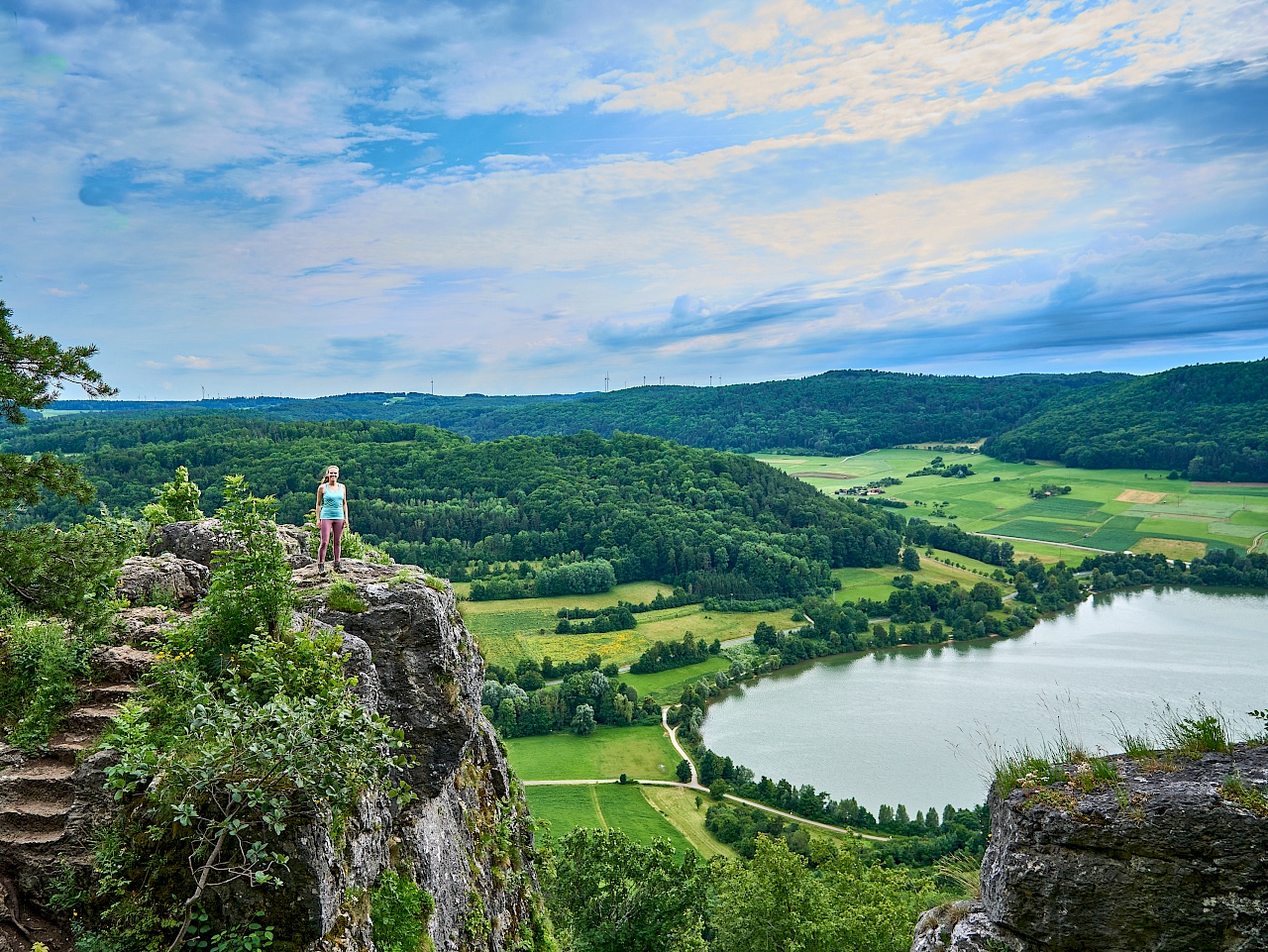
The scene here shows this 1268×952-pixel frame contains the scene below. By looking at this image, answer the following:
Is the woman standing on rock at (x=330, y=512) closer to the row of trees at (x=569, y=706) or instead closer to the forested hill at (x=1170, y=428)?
the row of trees at (x=569, y=706)

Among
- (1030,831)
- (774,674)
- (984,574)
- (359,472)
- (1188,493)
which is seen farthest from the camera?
(1188,493)

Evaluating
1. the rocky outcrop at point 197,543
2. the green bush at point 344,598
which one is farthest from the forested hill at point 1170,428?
the green bush at point 344,598

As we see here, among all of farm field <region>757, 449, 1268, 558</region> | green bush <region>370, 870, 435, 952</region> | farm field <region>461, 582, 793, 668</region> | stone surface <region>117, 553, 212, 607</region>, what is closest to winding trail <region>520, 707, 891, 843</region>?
farm field <region>461, 582, 793, 668</region>

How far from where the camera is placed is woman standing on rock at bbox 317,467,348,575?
10.6 meters

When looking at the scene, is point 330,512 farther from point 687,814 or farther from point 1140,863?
point 687,814

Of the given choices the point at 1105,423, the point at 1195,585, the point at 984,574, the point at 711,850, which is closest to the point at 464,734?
the point at 711,850

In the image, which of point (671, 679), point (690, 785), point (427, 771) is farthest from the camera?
point (671, 679)

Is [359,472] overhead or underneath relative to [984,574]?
overhead

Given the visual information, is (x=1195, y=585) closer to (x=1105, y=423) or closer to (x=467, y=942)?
(x=1105, y=423)

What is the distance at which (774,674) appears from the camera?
71.4 metres

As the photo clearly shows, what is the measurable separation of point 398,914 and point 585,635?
73183 millimetres

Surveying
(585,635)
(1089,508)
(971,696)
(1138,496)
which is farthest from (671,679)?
(1138,496)

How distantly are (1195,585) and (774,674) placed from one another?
61363mm

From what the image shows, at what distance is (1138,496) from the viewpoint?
120312mm
